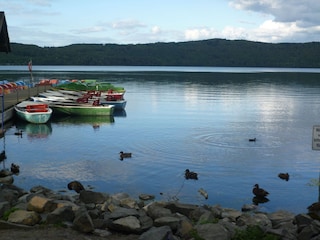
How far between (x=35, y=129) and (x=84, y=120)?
20.3 ft

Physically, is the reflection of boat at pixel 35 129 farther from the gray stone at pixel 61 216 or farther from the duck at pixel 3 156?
the gray stone at pixel 61 216

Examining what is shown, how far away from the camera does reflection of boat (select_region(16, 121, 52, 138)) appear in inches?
1288

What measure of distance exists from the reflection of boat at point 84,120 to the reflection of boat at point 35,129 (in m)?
2.26

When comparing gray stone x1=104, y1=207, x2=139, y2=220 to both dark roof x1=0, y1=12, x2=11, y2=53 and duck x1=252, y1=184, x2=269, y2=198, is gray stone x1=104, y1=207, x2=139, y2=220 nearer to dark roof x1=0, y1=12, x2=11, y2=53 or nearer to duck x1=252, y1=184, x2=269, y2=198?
duck x1=252, y1=184, x2=269, y2=198

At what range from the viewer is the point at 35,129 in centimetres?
3528

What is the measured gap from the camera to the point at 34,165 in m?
22.2

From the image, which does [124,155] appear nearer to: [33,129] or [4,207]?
[4,207]

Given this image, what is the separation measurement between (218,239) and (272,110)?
43.3 metres

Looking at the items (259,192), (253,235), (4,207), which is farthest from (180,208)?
(259,192)

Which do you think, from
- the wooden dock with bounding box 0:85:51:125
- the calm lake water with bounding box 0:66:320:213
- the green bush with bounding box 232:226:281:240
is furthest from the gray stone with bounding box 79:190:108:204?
the wooden dock with bounding box 0:85:51:125

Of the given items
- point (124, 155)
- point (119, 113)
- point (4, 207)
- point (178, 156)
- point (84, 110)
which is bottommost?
point (119, 113)

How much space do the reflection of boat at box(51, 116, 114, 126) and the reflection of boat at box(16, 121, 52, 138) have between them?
226 cm

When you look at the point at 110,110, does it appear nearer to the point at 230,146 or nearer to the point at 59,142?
the point at 59,142

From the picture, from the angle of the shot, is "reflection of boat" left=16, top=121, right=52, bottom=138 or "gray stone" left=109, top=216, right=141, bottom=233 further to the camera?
"reflection of boat" left=16, top=121, right=52, bottom=138
